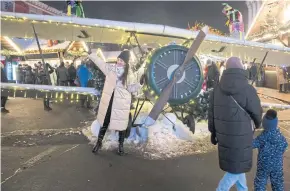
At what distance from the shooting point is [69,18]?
5.96 m


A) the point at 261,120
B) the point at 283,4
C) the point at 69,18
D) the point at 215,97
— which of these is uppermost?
the point at 283,4

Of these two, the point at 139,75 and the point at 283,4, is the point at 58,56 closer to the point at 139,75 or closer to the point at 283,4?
the point at 283,4

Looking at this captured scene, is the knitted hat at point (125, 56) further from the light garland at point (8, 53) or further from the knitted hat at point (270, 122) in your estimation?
the light garland at point (8, 53)

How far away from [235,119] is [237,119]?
2cm

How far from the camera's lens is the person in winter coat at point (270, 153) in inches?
137

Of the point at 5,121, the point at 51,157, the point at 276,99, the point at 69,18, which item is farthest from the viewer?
the point at 276,99

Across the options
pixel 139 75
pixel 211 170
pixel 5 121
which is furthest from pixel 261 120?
pixel 5 121

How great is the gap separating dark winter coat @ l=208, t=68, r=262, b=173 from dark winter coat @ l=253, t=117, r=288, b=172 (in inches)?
10.2

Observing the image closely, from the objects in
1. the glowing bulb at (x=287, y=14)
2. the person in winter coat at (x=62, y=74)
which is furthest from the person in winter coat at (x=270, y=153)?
the glowing bulb at (x=287, y=14)

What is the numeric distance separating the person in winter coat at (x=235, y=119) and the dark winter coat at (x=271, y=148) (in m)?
0.24

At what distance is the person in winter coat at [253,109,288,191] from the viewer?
3482 mm

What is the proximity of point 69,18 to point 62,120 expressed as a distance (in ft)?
14.9

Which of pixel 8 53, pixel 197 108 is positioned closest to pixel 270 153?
pixel 197 108

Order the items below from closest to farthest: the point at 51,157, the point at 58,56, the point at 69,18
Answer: the point at 51,157 → the point at 69,18 → the point at 58,56
